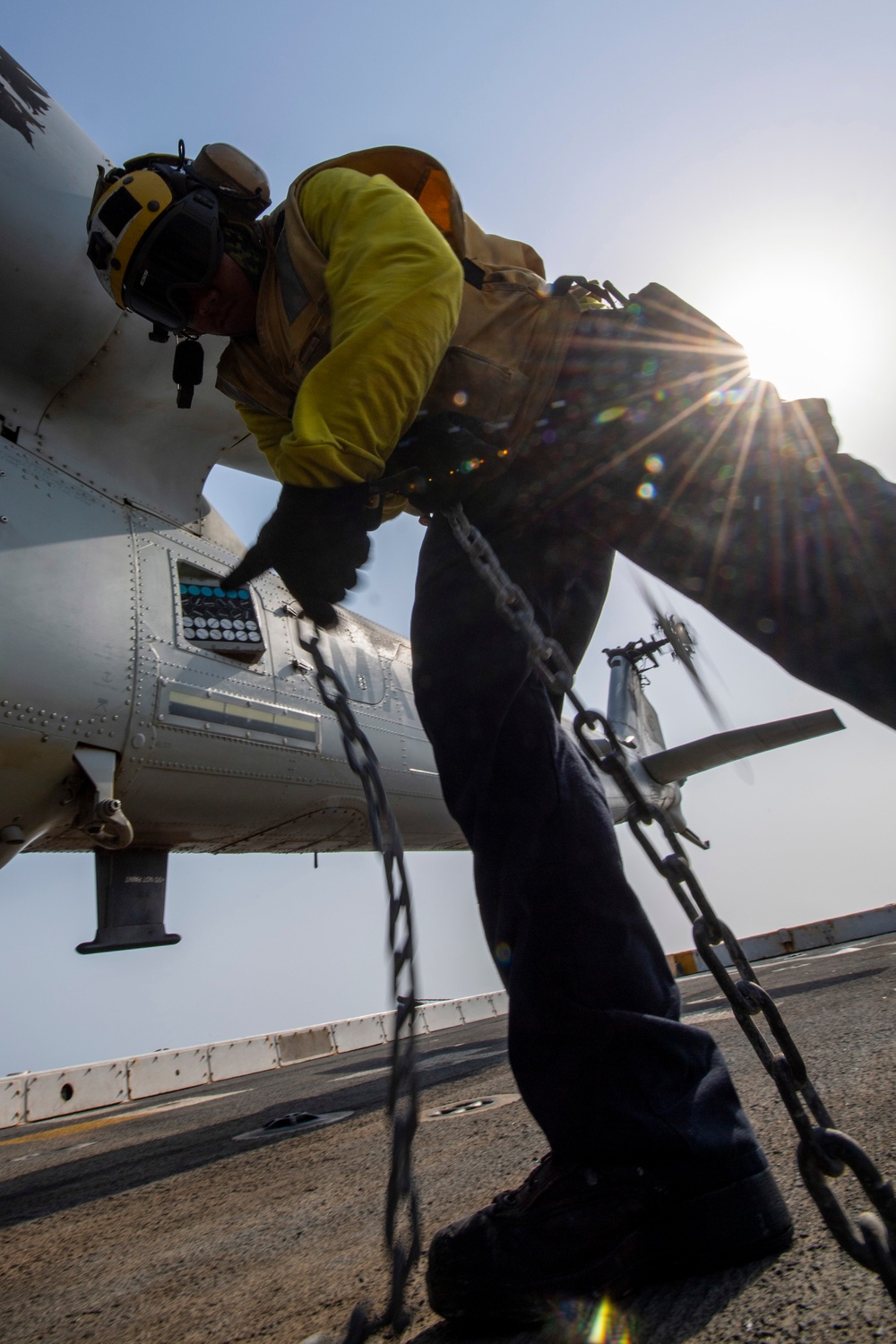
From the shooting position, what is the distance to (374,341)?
1.51 meters

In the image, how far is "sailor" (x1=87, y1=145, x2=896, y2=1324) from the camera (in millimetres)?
1293

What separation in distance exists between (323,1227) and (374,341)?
6.41 ft

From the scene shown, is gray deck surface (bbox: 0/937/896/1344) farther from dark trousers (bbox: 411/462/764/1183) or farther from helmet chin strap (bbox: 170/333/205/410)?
helmet chin strap (bbox: 170/333/205/410)

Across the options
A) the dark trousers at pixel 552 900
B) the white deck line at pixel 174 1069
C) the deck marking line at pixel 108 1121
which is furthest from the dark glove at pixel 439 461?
the deck marking line at pixel 108 1121

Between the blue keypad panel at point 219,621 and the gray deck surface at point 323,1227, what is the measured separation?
2.58m

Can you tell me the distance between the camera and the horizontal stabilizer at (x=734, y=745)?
7.26 metres

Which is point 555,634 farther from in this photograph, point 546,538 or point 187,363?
point 187,363

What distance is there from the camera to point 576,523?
1.88 m

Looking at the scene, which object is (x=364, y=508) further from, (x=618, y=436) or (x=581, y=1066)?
(x=581, y=1066)

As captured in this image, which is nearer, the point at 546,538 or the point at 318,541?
the point at 318,541

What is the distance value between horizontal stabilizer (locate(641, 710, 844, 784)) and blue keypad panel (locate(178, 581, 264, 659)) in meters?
4.88

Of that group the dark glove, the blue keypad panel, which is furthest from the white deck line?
the dark glove

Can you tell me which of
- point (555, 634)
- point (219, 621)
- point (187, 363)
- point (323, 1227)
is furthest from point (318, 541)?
point (219, 621)

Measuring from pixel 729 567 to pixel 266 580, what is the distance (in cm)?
424
